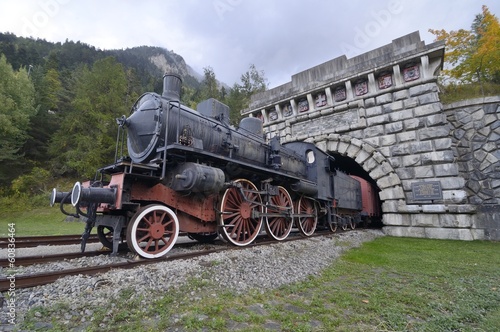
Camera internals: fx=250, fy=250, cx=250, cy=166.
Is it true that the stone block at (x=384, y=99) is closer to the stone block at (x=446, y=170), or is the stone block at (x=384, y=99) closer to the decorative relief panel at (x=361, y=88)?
the decorative relief panel at (x=361, y=88)

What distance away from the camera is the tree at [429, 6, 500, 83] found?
573 inches

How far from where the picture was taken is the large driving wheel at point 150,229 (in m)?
4.27

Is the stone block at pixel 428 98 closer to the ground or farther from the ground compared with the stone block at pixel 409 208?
farther from the ground

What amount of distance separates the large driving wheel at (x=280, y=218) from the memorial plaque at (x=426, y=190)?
626cm

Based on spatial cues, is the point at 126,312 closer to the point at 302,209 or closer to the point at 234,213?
the point at 234,213

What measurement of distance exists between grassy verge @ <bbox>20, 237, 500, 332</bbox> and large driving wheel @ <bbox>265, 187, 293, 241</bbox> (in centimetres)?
310

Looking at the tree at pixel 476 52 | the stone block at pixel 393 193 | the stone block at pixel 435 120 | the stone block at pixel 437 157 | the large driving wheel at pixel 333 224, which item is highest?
the tree at pixel 476 52

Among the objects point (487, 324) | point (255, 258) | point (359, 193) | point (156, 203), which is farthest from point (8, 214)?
point (487, 324)

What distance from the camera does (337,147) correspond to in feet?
41.3

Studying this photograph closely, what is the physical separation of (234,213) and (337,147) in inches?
330

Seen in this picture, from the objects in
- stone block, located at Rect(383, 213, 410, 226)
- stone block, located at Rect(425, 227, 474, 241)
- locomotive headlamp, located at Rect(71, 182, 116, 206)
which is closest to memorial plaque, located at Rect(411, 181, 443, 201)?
stone block, located at Rect(383, 213, 410, 226)

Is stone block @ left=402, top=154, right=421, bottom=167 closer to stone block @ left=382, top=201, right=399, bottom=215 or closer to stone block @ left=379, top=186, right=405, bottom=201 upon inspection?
stone block @ left=379, top=186, right=405, bottom=201

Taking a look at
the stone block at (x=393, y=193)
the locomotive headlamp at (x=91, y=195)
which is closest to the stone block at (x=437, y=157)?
the stone block at (x=393, y=193)

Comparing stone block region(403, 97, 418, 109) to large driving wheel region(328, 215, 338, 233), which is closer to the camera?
large driving wheel region(328, 215, 338, 233)
